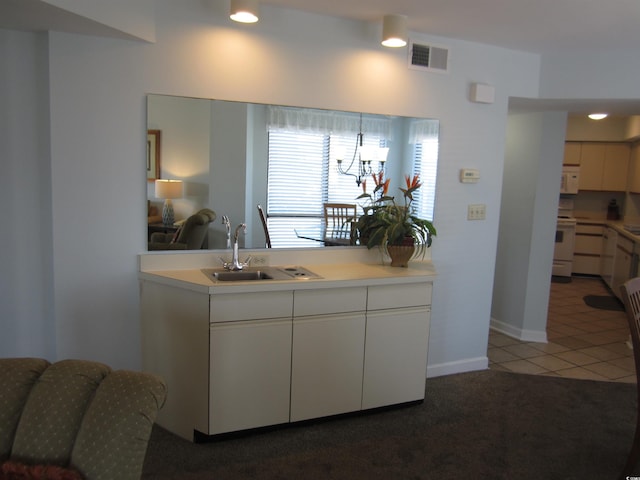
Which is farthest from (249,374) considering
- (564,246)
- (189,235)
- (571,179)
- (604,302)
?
(571,179)

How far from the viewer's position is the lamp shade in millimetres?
2885

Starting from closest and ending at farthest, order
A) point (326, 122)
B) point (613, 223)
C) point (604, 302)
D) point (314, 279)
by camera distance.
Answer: point (314, 279) → point (326, 122) → point (604, 302) → point (613, 223)

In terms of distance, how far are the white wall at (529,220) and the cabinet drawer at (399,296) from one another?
6.39ft

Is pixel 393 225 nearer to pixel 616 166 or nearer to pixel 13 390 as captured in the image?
pixel 13 390

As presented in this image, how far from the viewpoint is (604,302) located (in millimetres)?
6383

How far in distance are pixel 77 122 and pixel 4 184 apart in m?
0.51

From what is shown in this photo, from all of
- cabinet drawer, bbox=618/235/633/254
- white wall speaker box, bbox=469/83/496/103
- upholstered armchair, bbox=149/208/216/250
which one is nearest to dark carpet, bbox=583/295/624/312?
cabinet drawer, bbox=618/235/633/254

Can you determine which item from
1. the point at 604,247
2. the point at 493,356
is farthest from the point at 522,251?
the point at 604,247

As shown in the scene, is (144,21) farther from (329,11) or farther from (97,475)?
(97,475)

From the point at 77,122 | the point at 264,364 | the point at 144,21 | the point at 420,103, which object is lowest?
the point at 264,364

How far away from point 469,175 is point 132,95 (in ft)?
7.72

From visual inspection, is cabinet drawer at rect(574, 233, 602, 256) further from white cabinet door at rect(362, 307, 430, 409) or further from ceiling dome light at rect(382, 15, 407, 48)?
ceiling dome light at rect(382, 15, 407, 48)

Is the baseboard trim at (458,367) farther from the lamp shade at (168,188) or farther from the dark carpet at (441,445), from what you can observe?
the lamp shade at (168,188)

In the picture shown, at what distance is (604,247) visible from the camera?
296 inches
